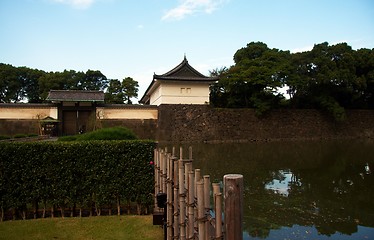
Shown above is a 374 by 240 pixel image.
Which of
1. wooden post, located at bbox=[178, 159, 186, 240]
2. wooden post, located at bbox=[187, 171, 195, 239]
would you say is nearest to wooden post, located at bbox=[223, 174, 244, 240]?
wooden post, located at bbox=[187, 171, 195, 239]

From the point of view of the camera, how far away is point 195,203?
3.07 meters

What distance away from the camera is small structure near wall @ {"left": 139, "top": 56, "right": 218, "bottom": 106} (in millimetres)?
26419

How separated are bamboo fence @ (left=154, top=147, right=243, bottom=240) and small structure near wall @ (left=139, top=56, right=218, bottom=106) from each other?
71.3 ft

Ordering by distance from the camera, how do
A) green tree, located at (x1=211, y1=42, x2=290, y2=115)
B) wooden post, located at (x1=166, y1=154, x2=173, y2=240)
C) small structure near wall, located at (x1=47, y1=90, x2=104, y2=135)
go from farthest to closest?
green tree, located at (x1=211, y1=42, x2=290, y2=115)
small structure near wall, located at (x1=47, y1=90, x2=104, y2=135)
wooden post, located at (x1=166, y1=154, x2=173, y2=240)

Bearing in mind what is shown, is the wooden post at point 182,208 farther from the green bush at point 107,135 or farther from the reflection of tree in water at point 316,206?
the green bush at point 107,135

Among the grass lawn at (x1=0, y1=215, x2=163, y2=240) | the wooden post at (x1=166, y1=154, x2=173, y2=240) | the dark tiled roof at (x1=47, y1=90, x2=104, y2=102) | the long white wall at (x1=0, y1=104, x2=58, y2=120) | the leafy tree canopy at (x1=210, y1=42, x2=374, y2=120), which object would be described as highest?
the leafy tree canopy at (x1=210, y1=42, x2=374, y2=120)

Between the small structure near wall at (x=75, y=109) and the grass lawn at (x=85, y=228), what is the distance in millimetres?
19387

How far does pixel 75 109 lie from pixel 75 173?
67.7 feet

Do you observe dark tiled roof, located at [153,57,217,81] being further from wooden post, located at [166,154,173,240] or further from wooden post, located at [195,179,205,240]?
wooden post, located at [195,179,205,240]

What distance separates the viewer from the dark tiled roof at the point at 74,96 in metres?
23.8

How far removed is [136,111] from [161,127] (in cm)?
263

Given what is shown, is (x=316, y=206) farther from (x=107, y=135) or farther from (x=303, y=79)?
(x=303, y=79)

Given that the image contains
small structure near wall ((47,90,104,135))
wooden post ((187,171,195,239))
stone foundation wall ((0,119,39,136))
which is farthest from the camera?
small structure near wall ((47,90,104,135))

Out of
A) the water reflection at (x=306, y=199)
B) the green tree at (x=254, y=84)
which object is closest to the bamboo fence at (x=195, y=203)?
the water reflection at (x=306, y=199)
